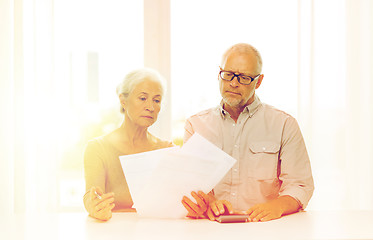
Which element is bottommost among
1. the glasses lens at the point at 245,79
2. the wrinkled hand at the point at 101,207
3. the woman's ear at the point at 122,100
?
the wrinkled hand at the point at 101,207

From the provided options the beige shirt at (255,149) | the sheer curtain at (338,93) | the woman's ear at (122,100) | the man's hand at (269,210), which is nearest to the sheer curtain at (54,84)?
the woman's ear at (122,100)

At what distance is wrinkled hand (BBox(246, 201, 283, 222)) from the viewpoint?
131 centimetres

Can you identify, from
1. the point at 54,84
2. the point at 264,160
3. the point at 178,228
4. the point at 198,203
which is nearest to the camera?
the point at 178,228

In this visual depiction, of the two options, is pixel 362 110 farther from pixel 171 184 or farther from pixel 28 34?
pixel 28 34

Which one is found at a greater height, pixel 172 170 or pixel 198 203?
pixel 172 170

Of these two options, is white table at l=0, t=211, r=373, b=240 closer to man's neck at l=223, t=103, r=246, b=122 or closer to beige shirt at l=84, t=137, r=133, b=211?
beige shirt at l=84, t=137, r=133, b=211

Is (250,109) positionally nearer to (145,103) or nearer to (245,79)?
(245,79)

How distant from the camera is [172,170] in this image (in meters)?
1.25

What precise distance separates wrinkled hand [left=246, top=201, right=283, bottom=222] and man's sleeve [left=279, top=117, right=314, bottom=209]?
29 centimetres

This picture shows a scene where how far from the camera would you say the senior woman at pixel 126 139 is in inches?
73.5

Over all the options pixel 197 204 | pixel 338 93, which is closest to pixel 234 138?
pixel 197 204

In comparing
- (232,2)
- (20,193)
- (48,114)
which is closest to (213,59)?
(232,2)

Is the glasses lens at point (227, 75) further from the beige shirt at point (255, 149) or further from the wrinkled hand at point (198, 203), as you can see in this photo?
the wrinkled hand at point (198, 203)

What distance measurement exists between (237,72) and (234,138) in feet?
1.13
